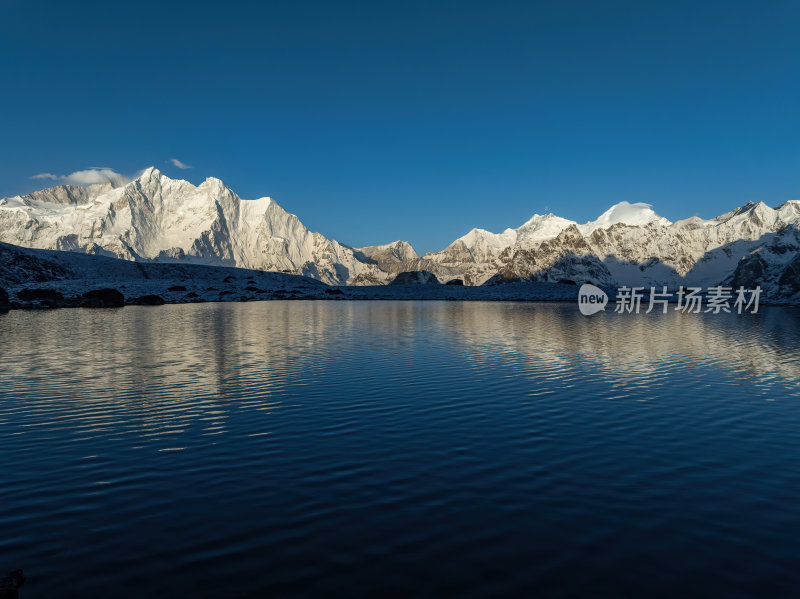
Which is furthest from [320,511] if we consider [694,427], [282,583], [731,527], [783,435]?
[783,435]

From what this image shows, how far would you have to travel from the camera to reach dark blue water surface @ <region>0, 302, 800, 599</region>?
9938mm

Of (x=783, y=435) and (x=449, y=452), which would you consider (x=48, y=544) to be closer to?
(x=449, y=452)

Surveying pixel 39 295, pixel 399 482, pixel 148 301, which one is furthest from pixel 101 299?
pixel 399 482

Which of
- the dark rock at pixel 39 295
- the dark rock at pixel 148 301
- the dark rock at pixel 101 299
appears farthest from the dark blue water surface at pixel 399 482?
the dark rock at pixel 148 301

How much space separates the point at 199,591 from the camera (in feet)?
30.3

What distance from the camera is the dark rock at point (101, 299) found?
114 meters

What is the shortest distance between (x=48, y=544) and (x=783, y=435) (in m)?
22.3

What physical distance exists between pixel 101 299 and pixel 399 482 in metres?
119

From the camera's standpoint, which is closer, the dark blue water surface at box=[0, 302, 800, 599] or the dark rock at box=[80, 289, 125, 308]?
the dark blue water surface at box=[0, 302, 800, 599]

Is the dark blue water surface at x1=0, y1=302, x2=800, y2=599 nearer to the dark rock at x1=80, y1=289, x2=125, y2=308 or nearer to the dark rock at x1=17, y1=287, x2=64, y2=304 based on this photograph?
the dark rock at x1=80, y1=289, x2=125, y2=308

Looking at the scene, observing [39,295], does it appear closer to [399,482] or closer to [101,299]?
[101,299]

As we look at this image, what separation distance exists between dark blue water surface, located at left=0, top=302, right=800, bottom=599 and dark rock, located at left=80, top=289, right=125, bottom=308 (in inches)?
3683

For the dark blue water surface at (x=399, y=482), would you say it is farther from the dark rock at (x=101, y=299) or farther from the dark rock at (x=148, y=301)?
the dark rock at (x=148, y=301)

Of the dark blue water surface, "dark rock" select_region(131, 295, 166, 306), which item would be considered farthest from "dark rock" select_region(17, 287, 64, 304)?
the dark blue water surface
